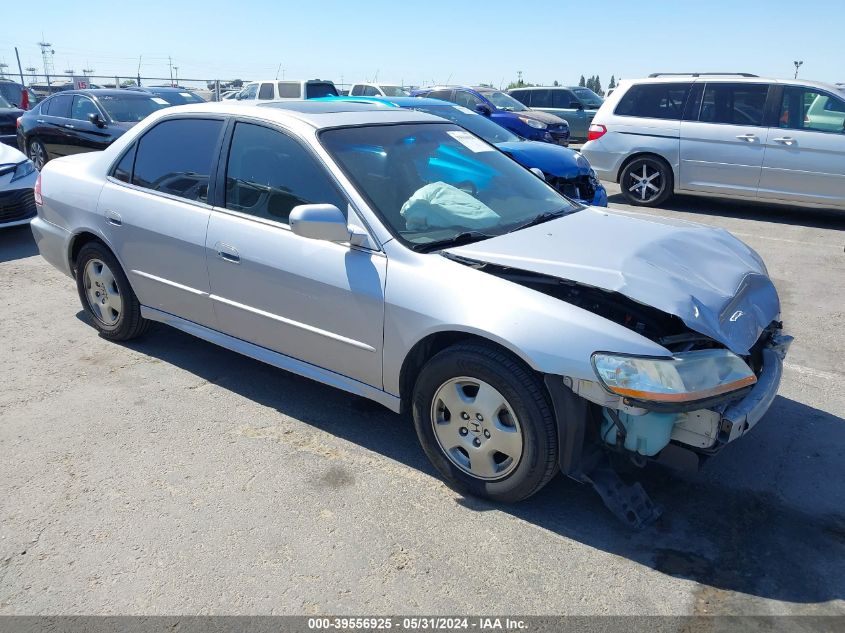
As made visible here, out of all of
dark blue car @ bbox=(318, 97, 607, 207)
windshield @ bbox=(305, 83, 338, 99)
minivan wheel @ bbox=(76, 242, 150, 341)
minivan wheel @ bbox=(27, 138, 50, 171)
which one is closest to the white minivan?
dark blue car @ bbox=(318, 97, 607, 207)

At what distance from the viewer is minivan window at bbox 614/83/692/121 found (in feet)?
32.6

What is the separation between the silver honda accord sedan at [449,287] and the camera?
9.37 feet

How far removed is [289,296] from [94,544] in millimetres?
1438

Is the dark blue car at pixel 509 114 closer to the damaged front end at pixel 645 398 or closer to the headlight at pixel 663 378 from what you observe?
the damaged front end at pixel 645 398

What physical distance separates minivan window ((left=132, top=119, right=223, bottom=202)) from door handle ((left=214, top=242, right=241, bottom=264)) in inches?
14.4

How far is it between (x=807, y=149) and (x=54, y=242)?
341 inches

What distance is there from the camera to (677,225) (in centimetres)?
396

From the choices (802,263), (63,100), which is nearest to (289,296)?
(802,263)

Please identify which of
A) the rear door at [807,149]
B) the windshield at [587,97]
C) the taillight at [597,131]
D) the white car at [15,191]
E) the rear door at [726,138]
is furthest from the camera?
the windshield at [587,97]

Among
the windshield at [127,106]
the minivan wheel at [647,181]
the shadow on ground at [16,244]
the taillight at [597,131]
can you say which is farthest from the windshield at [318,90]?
the shadow on ground at [16,244]

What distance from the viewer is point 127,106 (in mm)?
11375

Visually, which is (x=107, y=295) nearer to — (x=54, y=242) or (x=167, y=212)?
(x=54, y=242)

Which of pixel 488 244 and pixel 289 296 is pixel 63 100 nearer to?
pixel 289 296

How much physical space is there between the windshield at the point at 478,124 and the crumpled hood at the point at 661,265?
5.76 metres
